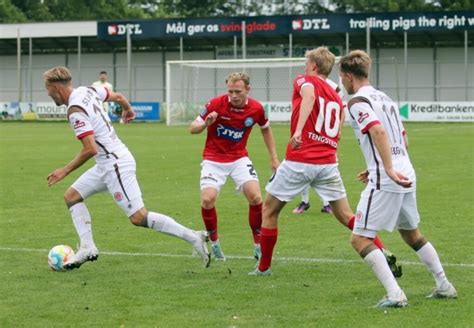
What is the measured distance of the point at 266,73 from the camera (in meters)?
46.9

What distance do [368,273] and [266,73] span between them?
1509 inches

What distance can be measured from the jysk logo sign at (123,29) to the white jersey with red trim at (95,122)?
45031 mm

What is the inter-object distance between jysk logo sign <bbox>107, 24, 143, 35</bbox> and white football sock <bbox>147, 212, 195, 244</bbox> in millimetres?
45332

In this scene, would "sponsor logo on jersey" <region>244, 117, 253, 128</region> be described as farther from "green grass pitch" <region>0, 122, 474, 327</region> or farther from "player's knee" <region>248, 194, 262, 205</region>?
"green grass pitch" <region>0, 122, 474, 327</region>

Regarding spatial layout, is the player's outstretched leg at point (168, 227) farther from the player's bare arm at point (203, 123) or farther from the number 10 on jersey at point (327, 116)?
the number 10 on jersey at point (327, 116)

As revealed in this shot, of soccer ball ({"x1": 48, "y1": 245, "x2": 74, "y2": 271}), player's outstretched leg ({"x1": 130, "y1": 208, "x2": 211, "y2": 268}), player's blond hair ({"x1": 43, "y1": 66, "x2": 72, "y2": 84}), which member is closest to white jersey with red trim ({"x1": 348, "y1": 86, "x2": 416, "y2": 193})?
player's outstretched leg ({"x1": 130, "y1": 208, "x2": 211, "y2": 268})

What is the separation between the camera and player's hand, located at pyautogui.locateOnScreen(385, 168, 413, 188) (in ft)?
23.5

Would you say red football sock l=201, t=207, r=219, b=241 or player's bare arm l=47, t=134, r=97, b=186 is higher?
player's bare arm l=47, t=134, r=97, b=186

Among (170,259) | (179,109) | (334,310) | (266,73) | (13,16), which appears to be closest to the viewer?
(334,310)

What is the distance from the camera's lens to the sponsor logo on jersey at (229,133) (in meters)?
9.99

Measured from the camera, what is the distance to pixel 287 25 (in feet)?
167

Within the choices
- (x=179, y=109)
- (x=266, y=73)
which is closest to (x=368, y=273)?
(x=179, y=109)

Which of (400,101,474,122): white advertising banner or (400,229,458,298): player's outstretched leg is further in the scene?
(400,101,474,122): white advertising banner

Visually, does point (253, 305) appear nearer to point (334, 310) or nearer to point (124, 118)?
point (334, 310)
